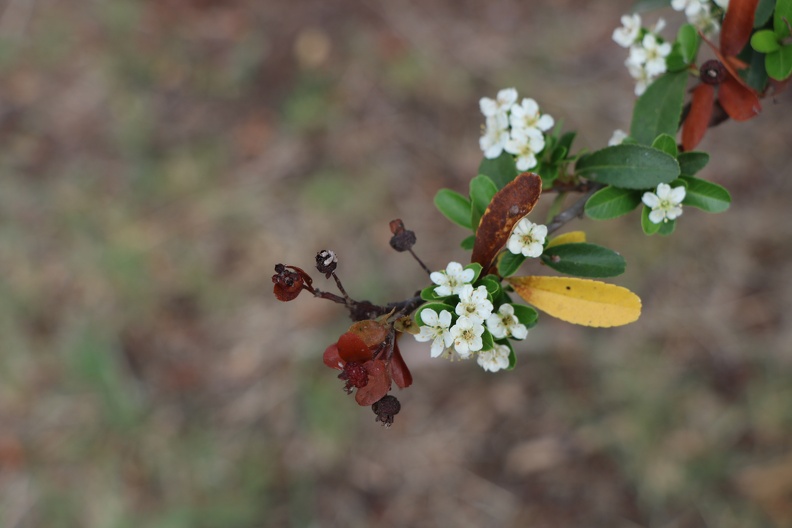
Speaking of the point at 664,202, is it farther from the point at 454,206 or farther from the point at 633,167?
the point at 454,206

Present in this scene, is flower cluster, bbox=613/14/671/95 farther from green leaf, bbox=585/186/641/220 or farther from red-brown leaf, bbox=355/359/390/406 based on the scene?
red-brown leaf, bbox=355/359/390/406

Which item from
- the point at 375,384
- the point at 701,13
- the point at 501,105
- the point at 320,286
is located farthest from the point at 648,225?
the point at 320,286

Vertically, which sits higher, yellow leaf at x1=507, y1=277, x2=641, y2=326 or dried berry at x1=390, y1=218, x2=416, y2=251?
yellow leaf at x1=507, y1=277, x2=641, y2=326

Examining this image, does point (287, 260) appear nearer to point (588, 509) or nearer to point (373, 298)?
point (373, 298)

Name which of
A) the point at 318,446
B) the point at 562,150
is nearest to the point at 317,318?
the point at 318,446

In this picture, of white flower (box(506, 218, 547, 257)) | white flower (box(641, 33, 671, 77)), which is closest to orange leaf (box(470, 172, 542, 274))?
white flower (box(506, 218, 547, 257))
